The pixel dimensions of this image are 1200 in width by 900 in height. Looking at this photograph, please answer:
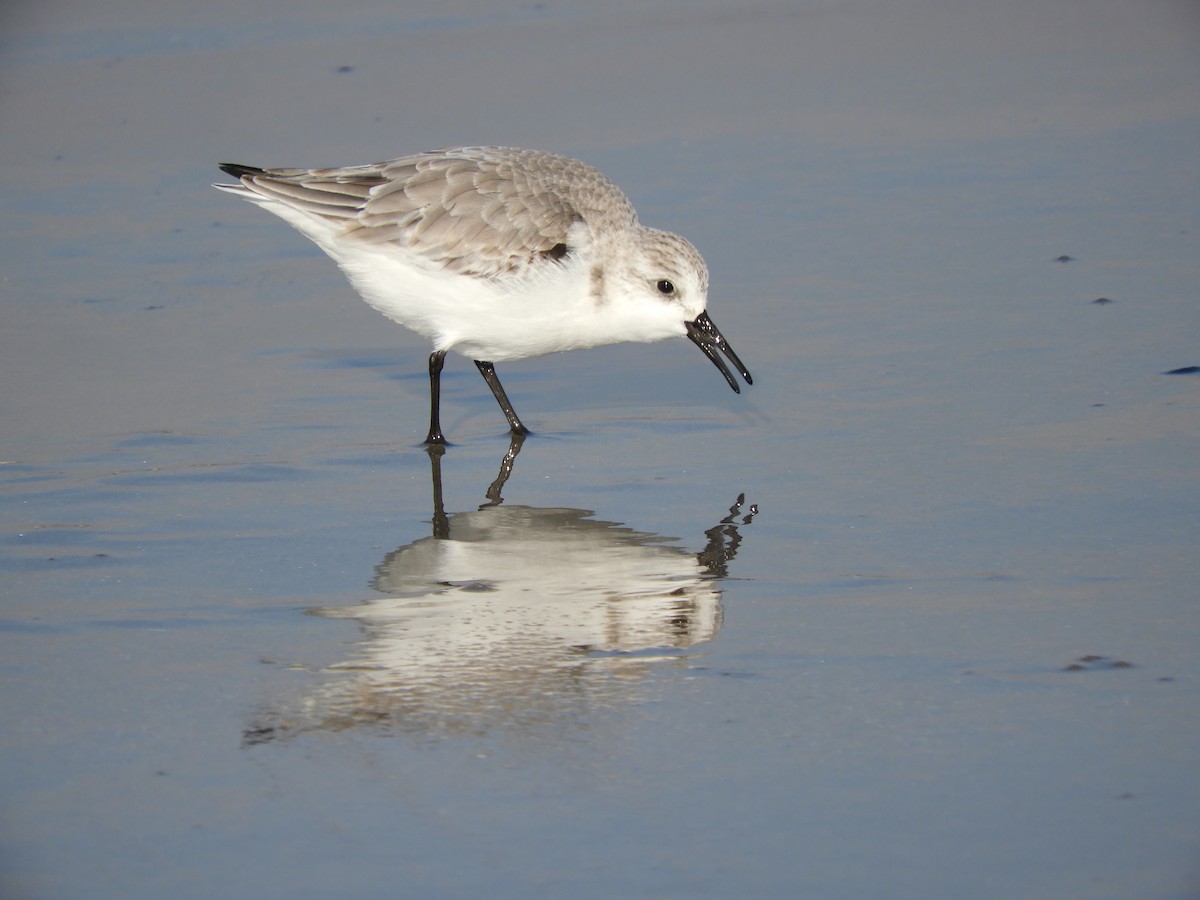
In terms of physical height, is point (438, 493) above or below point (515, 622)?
above

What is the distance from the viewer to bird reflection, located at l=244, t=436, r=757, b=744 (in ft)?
12.6

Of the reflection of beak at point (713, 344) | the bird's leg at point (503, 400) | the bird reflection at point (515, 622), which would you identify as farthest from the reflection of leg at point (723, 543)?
the bird's leg at point (503, 400)

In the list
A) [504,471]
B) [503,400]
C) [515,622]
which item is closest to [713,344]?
[503,400]

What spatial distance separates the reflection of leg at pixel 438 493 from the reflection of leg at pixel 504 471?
161 millimetres

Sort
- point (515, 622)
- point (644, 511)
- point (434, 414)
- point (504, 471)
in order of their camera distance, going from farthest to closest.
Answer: point (434, 414) → point (504, 471) → point (644, 511) → point (515, 622)

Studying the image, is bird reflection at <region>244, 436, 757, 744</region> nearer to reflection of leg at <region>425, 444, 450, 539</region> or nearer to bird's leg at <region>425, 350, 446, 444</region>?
reflection of leg at <region>425, 444, 450, 539</region>

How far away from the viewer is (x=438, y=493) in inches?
222

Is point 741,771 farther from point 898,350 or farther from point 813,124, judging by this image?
point 813,124

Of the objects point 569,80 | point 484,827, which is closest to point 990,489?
point 484,827

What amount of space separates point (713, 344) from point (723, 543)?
1.51 meters

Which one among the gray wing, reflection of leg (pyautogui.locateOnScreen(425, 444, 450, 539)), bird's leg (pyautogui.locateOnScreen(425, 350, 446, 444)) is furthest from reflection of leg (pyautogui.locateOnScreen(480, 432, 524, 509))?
the gray wing

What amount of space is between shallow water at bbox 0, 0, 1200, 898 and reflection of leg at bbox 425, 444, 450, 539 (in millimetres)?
46

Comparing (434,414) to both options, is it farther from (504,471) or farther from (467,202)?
(467,202)

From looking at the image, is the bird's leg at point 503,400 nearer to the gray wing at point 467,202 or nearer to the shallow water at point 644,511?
the shallow water at point 644,511
